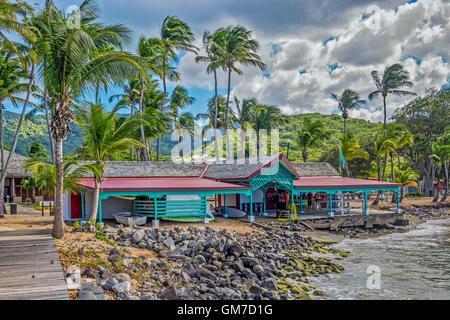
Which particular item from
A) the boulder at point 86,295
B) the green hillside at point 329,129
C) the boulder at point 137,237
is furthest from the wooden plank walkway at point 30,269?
the green hillside at point 329,129

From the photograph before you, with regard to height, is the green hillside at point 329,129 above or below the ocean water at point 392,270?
above

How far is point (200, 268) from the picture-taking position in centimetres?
1177

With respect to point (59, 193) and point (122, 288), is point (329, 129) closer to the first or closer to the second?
point (59, 193)

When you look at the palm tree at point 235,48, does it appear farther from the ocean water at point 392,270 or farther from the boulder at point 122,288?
the boulder at point 122,288

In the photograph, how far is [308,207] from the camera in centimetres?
2738

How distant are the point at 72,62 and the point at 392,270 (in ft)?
43.9

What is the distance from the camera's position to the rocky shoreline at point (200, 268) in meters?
9.17

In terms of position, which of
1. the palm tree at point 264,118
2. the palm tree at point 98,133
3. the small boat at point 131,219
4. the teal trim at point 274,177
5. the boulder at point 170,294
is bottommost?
the boulder at point 170,294

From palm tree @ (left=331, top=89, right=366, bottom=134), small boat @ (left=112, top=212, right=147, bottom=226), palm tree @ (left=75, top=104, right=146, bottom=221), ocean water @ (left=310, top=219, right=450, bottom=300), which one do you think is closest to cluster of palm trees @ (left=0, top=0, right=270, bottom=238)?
palm tree @ (left=75, top=104, right=146, bottom=221)

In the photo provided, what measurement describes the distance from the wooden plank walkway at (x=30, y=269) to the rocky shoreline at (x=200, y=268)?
436 mm

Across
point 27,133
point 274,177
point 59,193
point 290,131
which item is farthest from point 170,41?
point 27,133

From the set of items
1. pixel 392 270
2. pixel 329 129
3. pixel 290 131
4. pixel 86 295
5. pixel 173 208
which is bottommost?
pixel 392 270

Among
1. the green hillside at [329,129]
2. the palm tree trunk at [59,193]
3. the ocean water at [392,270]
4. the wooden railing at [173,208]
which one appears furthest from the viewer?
the green hillside at [329,129]
